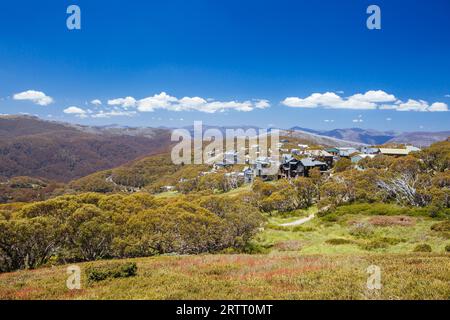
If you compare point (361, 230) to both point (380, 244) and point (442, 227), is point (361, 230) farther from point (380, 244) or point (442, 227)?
point (380, 244)

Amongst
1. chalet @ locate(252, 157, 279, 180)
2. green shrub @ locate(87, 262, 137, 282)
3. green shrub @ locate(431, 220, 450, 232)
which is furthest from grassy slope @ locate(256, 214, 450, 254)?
chalet @ locate(252, 157, 279, 180)

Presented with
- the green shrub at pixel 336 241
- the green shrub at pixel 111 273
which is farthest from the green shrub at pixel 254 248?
the green shrub at pixel 111 273

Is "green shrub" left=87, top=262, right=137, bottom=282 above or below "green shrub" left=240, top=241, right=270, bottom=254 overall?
above

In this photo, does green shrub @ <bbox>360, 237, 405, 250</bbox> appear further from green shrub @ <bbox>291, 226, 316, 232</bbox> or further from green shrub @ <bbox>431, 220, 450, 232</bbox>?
green shrub @ <bbox>291, 226, 316, 232</bbox>

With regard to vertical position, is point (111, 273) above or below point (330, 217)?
above

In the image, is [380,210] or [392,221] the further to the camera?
[380,210]

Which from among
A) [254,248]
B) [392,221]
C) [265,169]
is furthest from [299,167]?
[254,248]
